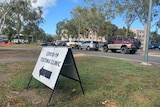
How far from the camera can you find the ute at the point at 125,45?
29844 mm

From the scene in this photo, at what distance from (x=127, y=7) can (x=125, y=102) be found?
35.1m

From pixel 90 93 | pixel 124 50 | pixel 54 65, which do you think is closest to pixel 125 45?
pixel 124 50

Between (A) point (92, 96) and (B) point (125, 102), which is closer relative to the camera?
(B) point (125, 102)

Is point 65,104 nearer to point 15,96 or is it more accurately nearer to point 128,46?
point 15,96

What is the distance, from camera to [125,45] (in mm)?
30297

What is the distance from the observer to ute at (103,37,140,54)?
97.9 ft

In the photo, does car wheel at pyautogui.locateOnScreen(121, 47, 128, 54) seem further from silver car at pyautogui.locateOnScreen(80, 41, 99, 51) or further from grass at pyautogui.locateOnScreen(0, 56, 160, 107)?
grass at pyautogui.locateOnScreen(0, 56, 160, 107)

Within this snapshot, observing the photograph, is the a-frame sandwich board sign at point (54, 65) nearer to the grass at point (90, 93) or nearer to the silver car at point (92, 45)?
the grass at point (90, 93)

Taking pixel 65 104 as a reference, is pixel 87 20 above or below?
above

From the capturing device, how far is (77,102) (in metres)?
5.44

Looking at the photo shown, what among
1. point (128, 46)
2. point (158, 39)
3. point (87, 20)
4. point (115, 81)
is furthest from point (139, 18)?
point (158, 39)

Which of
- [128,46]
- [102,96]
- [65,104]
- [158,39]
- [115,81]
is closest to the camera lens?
[65,104]

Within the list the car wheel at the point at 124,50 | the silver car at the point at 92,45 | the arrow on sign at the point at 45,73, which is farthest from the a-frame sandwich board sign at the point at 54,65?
the silver car at the point at 92,45

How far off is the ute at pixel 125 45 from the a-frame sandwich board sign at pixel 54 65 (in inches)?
959
